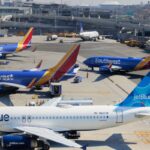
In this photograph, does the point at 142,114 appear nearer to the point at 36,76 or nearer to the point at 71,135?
the point at 71,135

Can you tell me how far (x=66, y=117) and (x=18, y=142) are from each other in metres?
5.29

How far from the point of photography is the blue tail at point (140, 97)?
42.3 m

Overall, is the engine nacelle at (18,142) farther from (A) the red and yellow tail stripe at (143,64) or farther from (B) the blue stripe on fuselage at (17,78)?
(A) the red and yellow tail stripe at (143,64)

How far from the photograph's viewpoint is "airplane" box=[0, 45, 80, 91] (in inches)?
2539

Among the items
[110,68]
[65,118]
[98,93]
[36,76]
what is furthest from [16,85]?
[110,68]

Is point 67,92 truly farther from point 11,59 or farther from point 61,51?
point 61,51

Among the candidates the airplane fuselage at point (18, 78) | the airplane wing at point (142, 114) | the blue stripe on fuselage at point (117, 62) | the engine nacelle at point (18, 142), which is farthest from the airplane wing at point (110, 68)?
the engine nacelle at point (18, 142)

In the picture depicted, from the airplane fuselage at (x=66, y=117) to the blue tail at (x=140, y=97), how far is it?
78 centimetres

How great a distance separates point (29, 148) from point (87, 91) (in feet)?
96.9

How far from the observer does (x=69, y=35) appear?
186875 mm

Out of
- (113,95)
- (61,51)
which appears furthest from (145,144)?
(61,51)

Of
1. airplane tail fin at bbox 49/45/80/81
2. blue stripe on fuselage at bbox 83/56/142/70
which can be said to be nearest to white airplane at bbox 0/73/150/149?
airplane tail fin at bbox 49/45/80/81

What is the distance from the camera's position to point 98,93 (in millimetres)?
66500

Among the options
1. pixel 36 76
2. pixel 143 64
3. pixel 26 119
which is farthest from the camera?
pixel 143 64
